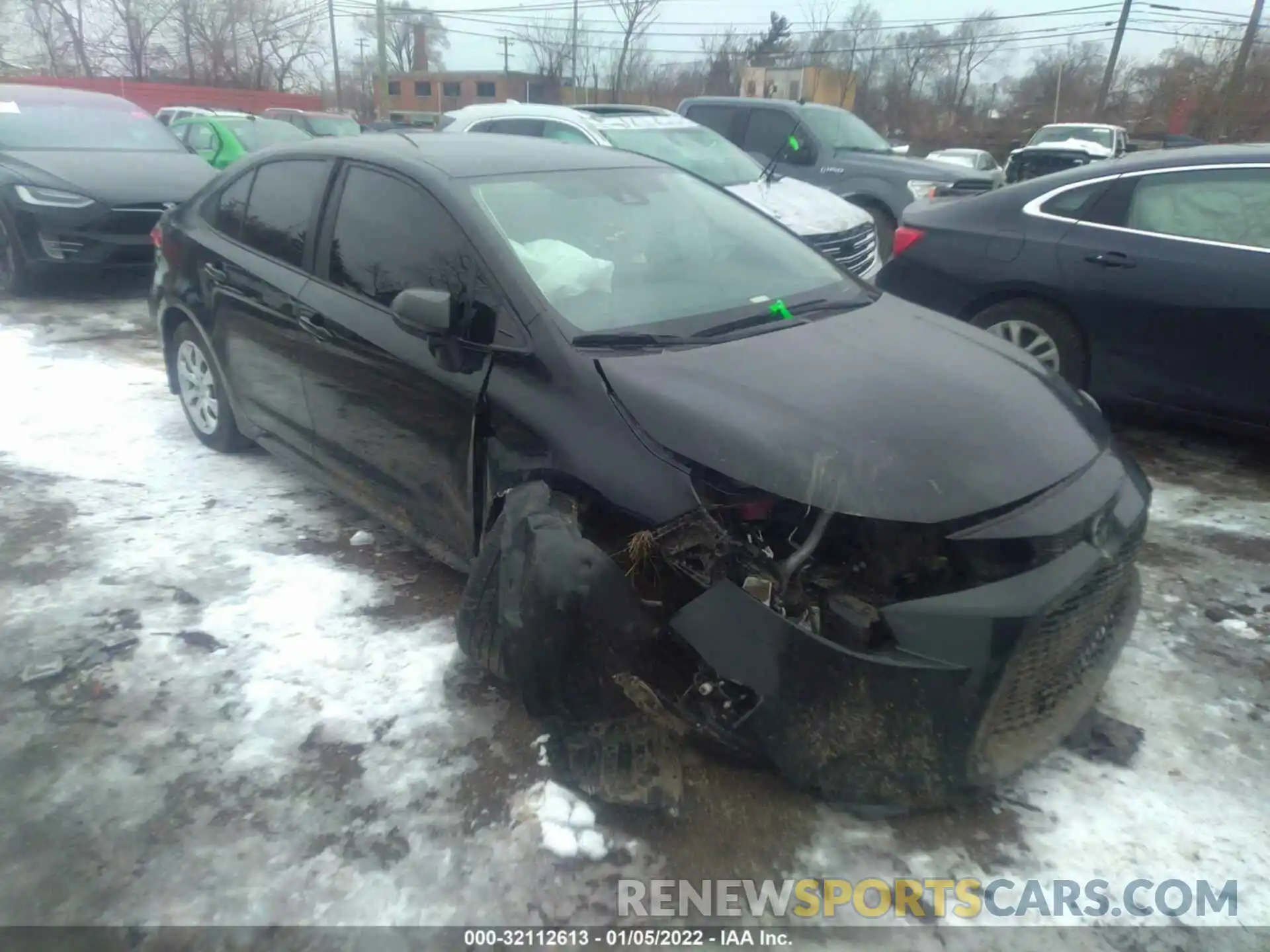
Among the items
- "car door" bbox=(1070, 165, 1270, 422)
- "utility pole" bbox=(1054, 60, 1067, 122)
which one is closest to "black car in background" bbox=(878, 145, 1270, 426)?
"car door" bbox=(1070, 165, 1270, 422)

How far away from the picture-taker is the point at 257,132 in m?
13.8

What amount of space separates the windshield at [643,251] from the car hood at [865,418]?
11.6 inches

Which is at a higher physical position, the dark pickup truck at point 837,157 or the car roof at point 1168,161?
the car roof at point 1168,161

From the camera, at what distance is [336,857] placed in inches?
92.7

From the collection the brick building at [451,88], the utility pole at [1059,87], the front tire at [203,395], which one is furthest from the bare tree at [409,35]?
the front tire at [203,395]

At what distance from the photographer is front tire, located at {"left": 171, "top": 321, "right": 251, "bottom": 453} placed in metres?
4.63

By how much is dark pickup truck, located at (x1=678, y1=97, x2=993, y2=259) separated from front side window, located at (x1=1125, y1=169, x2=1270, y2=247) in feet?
15.2

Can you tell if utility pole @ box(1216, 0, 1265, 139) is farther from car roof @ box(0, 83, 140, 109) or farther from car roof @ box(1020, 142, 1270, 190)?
car roof @ box(0, 83, 140, 109)

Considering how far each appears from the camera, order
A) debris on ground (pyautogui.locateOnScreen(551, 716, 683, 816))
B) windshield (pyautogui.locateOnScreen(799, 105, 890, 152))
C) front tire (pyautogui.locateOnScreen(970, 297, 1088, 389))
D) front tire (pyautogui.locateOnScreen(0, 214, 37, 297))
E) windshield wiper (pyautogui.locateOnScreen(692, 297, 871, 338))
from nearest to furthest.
Result: 1. debris on ground (pyautogui.locateOnScreen(551, 716, 683, 816))
2. windshield wiper (pyautogui.locateOnScreen(692, 297, 871, 338))
3. front tire (pyautogui.locateOnScreen(970, 297, 1088, 389))
4. front tire (pyautogui.locateOnScreen(0, 214, 37, 297))
5. windshield (pyautogui.locateOnScreen(799, 105, 890, 152))

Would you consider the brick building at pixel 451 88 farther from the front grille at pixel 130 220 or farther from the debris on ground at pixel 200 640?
the debris on ground at pixel 200 640

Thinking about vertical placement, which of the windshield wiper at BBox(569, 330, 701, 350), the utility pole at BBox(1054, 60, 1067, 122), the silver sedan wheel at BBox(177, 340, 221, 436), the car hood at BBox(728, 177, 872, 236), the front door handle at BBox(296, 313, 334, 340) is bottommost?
the silver sedan wheel at BBox(177, 340, 221, 436)

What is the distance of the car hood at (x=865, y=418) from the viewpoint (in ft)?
7.63

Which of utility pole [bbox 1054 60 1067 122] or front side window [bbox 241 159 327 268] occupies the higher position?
utility pole [bbox 1054 60 1067 122]

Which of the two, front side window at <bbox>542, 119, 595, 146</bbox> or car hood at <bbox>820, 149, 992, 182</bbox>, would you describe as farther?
car hood at <bbox>820, 149, 992, 182</bbox>
